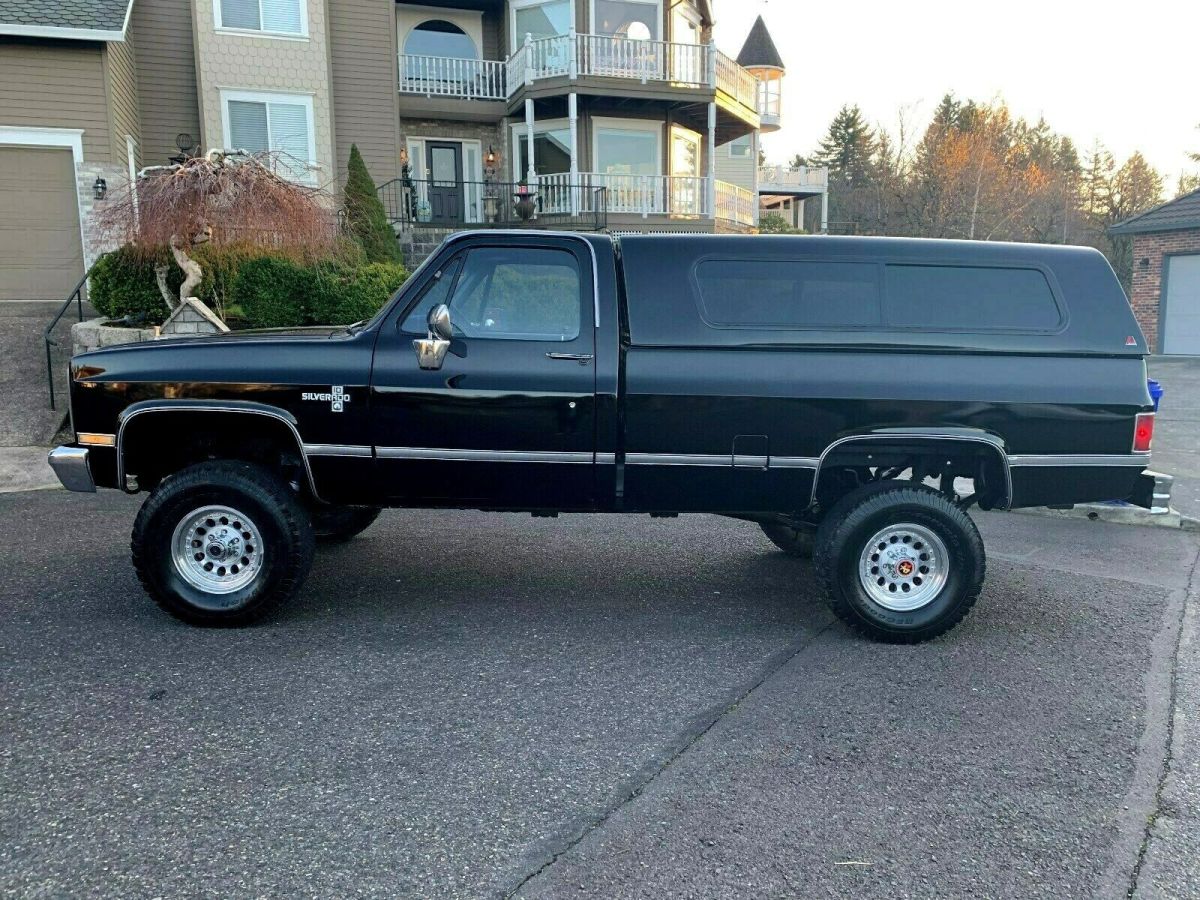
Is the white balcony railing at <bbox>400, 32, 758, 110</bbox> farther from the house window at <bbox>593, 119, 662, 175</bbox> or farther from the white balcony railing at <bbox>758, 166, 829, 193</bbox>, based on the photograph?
the white balcony railing at <bbox>758, 166, 829, 193</bbox>

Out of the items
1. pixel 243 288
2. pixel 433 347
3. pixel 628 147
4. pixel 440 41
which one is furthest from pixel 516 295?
pixel 440 41

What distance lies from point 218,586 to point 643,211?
1814 centimetres

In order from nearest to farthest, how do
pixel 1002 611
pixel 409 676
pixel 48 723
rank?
pixel 48 723, pixel 409 676, pixel 1002 611

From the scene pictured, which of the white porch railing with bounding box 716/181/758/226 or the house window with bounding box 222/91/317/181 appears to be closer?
the house window with bounding box 222/91/317/181

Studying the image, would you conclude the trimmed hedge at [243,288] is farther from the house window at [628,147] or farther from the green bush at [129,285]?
the house window at [628,147]

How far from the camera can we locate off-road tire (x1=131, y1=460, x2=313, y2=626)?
5082 millimetres

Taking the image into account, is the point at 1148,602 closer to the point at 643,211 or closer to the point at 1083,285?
the point at 1083,285

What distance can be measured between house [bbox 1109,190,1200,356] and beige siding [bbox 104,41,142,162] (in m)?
21.5

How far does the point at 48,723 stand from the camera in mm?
3955

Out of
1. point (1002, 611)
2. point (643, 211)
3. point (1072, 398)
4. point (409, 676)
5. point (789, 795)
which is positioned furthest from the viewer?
point (643, 211)

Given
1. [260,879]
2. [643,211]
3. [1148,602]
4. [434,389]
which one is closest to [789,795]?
[260,879]

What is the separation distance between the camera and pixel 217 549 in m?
5.20

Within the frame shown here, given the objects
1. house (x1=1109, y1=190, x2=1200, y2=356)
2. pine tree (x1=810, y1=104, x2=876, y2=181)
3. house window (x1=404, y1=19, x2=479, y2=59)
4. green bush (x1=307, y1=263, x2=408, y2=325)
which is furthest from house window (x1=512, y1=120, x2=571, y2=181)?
pine tree (x1=810, y1=104, x2=876, y2=181)

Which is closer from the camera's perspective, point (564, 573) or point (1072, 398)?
point (1072, 398)
